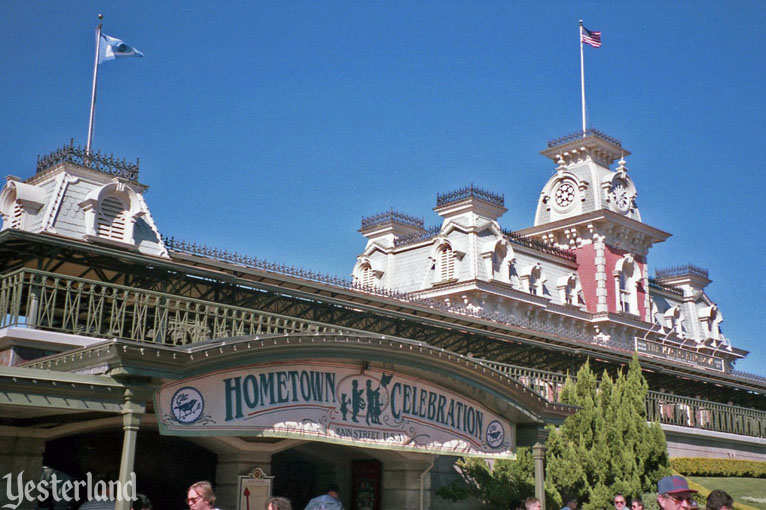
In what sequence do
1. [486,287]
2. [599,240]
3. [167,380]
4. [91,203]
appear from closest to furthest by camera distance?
[167,380]
[91,203]
[486,287]
[599,240]

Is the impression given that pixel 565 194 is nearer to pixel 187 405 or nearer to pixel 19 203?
pixel 19 203

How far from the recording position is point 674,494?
797 centimetres

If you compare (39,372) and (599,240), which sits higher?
(599,240)

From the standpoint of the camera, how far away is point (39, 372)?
1100 cm

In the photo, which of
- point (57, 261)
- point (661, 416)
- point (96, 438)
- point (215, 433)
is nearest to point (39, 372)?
point (215, 433)

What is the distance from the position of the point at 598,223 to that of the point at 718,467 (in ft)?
88.1

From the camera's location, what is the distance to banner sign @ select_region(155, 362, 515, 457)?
12570 mm

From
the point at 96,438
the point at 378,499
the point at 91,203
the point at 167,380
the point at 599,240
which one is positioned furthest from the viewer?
the point at 599,240

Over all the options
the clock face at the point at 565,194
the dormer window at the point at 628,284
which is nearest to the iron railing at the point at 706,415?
the dormer window at the point at 628,284

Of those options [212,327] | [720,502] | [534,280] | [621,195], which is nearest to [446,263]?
[534,280]

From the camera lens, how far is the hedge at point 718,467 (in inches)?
1017

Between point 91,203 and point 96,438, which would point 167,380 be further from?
point 91,203

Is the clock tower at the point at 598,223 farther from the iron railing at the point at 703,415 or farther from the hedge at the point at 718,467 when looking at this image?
Result: the hedge at the point at 718,467

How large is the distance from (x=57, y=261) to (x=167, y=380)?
8.63m
